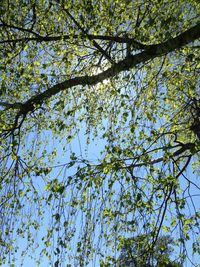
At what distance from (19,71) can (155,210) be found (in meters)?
3.07

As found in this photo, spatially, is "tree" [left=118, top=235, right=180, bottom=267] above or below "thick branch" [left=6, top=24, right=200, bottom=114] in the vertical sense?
below

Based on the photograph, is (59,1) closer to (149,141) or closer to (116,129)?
(116,129)

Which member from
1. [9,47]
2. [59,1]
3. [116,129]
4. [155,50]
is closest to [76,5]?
[59,1]

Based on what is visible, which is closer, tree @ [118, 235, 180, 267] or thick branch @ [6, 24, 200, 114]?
tree @ [118, 235, 180, 267]

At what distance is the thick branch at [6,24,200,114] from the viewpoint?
5180 mm

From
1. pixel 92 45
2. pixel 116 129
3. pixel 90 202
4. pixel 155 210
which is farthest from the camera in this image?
pixel 92 45

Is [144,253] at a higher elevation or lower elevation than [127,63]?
lower

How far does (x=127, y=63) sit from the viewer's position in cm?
549

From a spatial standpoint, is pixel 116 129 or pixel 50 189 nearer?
pixel 50 189

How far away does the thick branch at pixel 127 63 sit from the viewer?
5.18 meters

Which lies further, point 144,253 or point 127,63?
point 127,63

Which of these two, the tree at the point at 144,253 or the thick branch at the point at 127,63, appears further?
the thick branch at the point at 127,63

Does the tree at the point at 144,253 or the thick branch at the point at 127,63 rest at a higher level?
the thick branch at the point at 127,63

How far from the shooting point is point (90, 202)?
446cm
